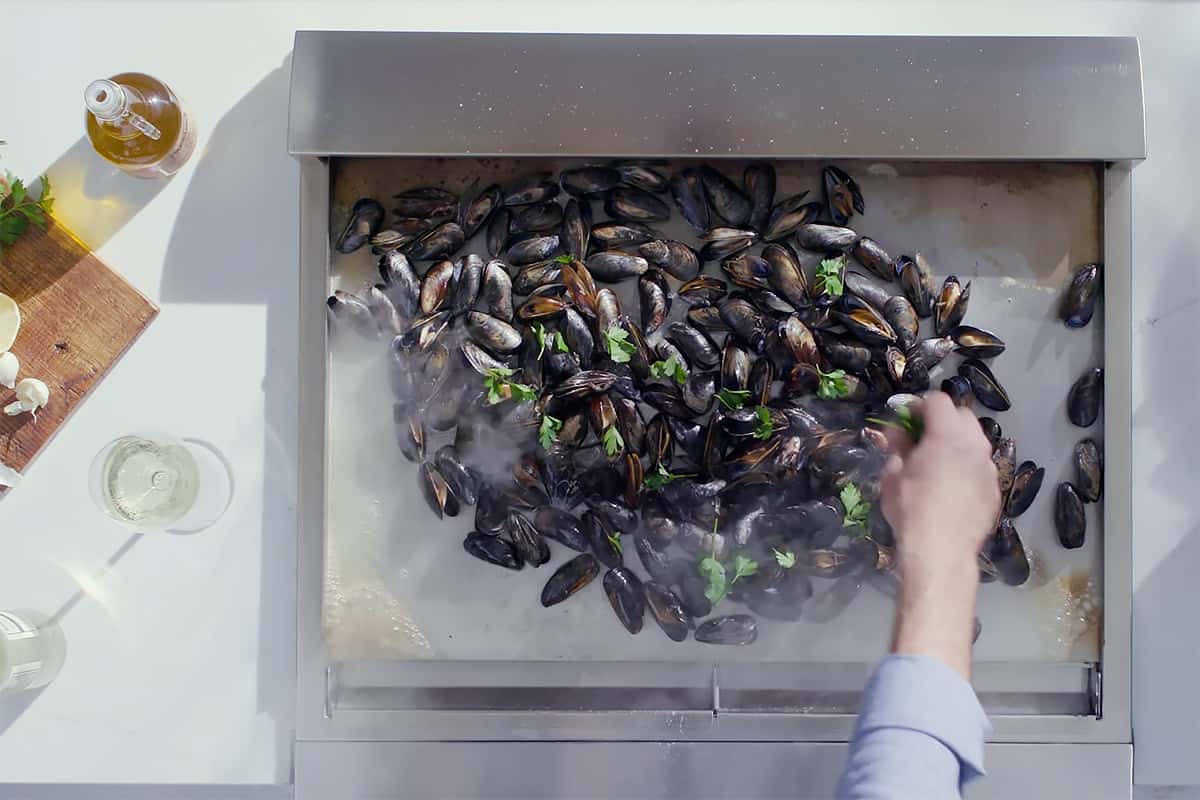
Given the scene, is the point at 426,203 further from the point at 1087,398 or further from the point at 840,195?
the point at 1087,398

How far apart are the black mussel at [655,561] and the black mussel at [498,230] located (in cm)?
35

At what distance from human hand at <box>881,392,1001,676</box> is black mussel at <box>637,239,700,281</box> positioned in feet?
0.94

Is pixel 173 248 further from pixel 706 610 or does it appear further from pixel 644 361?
pixel 706 610

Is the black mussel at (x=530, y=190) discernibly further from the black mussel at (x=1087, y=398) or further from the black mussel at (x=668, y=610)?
the black mussel at (x=1087, y=398)

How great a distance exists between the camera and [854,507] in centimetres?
90

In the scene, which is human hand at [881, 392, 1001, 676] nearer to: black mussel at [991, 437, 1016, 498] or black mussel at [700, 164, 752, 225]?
black mussel at [991, 437, 1016, 498]

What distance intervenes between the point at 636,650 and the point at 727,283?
409 millimetres

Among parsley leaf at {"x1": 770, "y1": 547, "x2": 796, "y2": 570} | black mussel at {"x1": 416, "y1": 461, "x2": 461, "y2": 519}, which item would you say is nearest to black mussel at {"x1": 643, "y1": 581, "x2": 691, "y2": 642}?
parsley leaf at {"x1": 770, "y1": 547, "x2": 796, "y2": 570}

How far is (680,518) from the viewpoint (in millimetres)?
Result: 919

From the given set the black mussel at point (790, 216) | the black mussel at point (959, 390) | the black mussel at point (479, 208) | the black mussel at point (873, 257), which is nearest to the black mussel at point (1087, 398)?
the black mussel at point (959, 390)

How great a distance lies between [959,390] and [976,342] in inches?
2.1

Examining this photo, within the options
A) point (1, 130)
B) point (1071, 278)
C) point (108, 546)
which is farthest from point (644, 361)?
point (1, 130)

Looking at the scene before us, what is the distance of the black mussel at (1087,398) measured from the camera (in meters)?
0.93

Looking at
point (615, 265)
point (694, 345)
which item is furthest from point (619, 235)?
point (694, 345)
